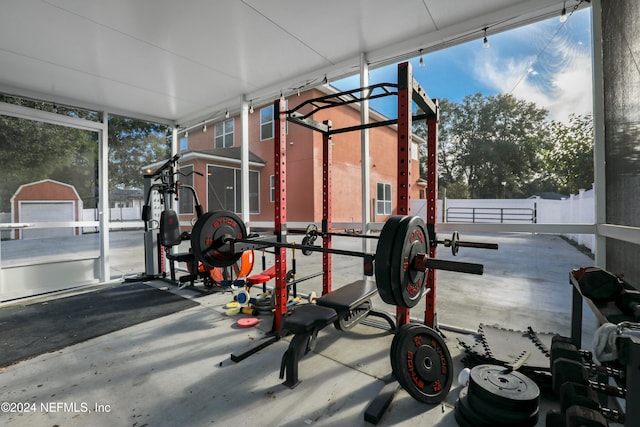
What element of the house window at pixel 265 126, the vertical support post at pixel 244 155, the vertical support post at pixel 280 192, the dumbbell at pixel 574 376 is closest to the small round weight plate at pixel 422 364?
the dumbbell at pixel 574 376

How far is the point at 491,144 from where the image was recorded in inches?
100

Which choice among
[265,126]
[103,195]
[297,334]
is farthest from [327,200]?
[265,126]

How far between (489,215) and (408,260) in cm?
159

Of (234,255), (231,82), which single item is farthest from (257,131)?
(234,255)

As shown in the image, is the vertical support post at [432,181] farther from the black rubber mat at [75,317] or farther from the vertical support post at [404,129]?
the black rubber mat at [75,317]

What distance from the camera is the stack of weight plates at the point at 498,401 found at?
127 cm

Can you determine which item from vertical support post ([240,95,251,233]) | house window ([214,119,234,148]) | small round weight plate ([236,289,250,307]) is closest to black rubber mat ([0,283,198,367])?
small round weight plate ([236,289,250,307])

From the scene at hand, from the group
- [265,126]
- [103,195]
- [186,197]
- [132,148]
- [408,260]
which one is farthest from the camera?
[186,197]

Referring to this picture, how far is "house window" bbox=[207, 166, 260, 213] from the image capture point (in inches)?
289

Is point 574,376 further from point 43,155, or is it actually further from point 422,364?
point 43,155

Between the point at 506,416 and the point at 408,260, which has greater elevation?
the point at 408,260

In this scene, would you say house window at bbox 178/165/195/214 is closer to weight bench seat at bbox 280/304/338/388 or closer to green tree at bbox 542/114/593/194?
weight bench seat at bbox 280/304/338/388

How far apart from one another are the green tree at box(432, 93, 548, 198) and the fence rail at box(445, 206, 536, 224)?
0.14m

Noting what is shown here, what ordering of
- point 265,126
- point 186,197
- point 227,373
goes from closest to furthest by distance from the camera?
point 227,373 < point 265,126 < point 186,197
